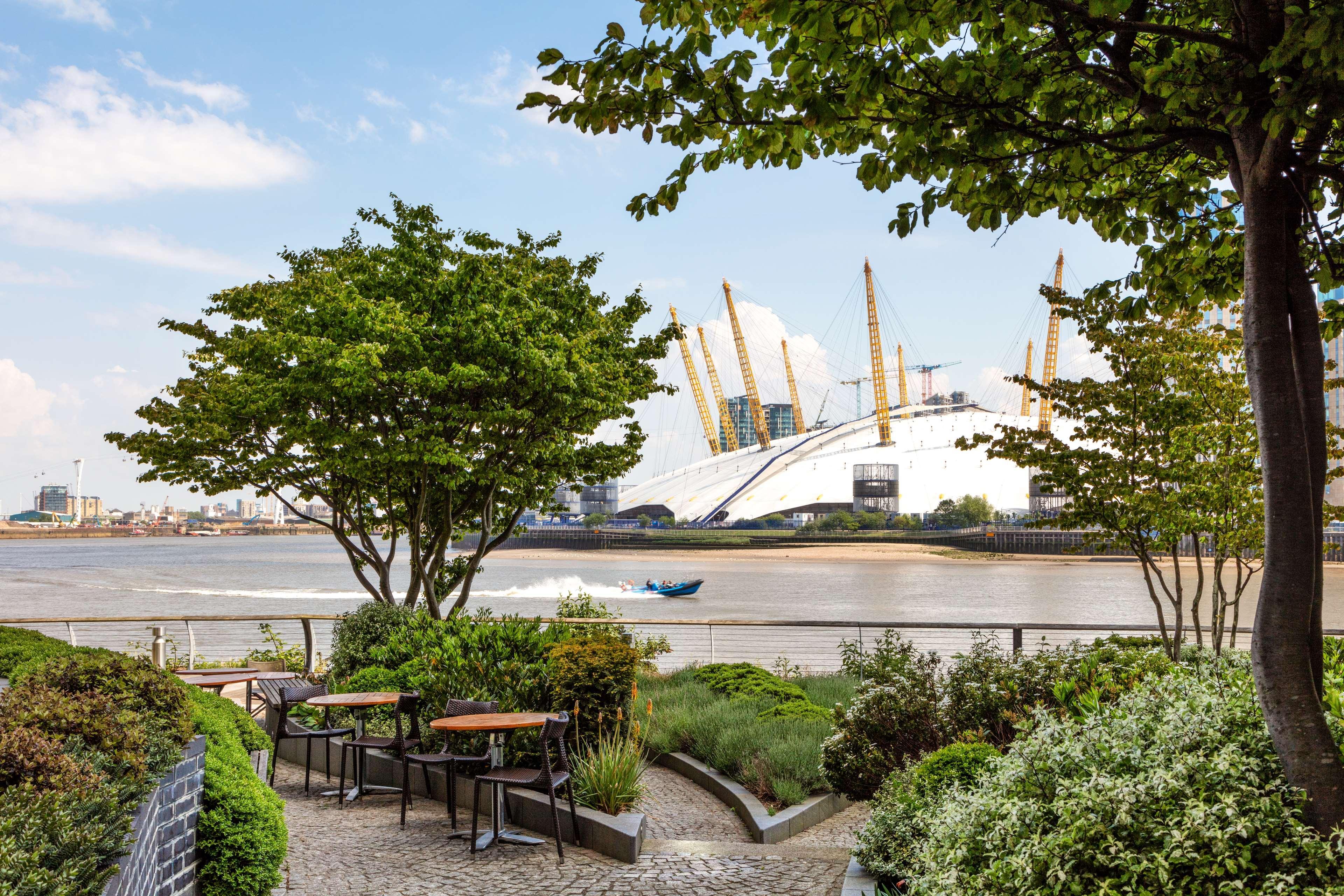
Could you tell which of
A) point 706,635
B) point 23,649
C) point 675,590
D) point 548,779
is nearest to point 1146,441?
point 548,779

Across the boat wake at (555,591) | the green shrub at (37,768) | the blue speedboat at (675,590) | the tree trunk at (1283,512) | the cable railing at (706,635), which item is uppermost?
the tree trunk at (1283,512)

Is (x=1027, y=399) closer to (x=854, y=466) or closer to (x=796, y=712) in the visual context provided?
(x=854, y=466)

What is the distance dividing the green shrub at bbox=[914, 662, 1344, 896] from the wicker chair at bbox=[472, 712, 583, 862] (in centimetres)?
315

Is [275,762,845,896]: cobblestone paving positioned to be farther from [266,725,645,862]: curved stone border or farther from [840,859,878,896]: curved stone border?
[840,859,878,896]: curved stone border

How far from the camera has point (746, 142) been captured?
4305 mm

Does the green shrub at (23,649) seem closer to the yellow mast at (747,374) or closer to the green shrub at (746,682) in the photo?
the green shrub at (746,682)

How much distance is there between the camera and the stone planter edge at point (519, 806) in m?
6.56

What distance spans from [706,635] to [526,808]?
25418 millimetres

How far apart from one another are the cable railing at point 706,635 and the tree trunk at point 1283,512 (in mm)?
5309

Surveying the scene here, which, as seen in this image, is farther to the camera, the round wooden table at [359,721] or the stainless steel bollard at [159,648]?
the stainless steel bollard at [159,648]

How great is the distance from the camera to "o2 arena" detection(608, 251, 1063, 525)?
113188 millimetres

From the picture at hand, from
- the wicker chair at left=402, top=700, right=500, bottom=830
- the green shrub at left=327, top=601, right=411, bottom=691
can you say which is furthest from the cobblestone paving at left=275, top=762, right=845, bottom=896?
the green shrub at left=327, top=601, right=411, bottom=691

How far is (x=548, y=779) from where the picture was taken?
6.73 meters

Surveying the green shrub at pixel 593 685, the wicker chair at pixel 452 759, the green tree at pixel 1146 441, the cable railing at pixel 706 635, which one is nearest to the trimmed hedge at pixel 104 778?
the wicker chair at pixel 452 759
